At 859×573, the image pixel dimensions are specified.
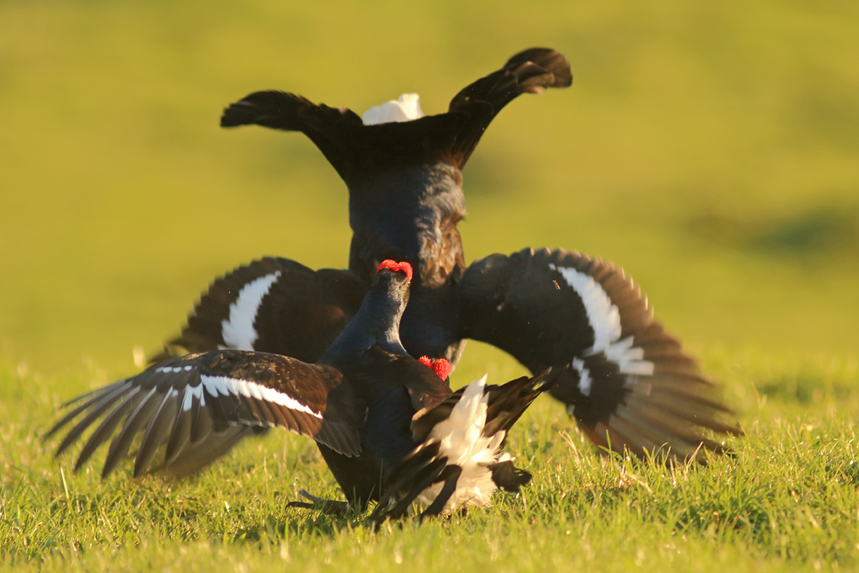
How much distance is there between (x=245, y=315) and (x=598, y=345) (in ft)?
6.99

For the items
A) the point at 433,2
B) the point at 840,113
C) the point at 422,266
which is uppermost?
the point at 433,2

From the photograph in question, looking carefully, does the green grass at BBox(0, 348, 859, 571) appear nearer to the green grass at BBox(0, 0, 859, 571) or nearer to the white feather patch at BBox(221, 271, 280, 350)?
the green grass at BBox(0, 0, 859, 571)

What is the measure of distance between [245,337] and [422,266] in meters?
1.17

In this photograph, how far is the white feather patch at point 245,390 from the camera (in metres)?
3.59

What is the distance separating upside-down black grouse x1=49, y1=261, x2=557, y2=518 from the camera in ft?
11.5

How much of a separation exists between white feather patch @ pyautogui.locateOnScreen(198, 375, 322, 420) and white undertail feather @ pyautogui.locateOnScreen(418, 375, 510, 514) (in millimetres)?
638

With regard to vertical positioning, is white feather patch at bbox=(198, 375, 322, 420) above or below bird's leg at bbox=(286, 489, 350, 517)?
above

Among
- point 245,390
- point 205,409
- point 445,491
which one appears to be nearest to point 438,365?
point 445,491

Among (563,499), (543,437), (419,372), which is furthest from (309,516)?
(543,437)

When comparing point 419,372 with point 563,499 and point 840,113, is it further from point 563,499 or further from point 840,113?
point 840,113

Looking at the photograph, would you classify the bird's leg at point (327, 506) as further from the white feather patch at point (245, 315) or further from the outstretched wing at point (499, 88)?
the outstretched wing at point (499, 88)

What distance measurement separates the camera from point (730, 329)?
16.3m

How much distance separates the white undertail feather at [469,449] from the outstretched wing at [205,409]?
40cm

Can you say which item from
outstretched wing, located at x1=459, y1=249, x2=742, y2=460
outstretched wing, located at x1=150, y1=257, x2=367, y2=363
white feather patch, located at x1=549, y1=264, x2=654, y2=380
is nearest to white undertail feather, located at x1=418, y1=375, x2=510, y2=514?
outstretched wing, located at x1=459, y1=249, x2=742, y2=460
